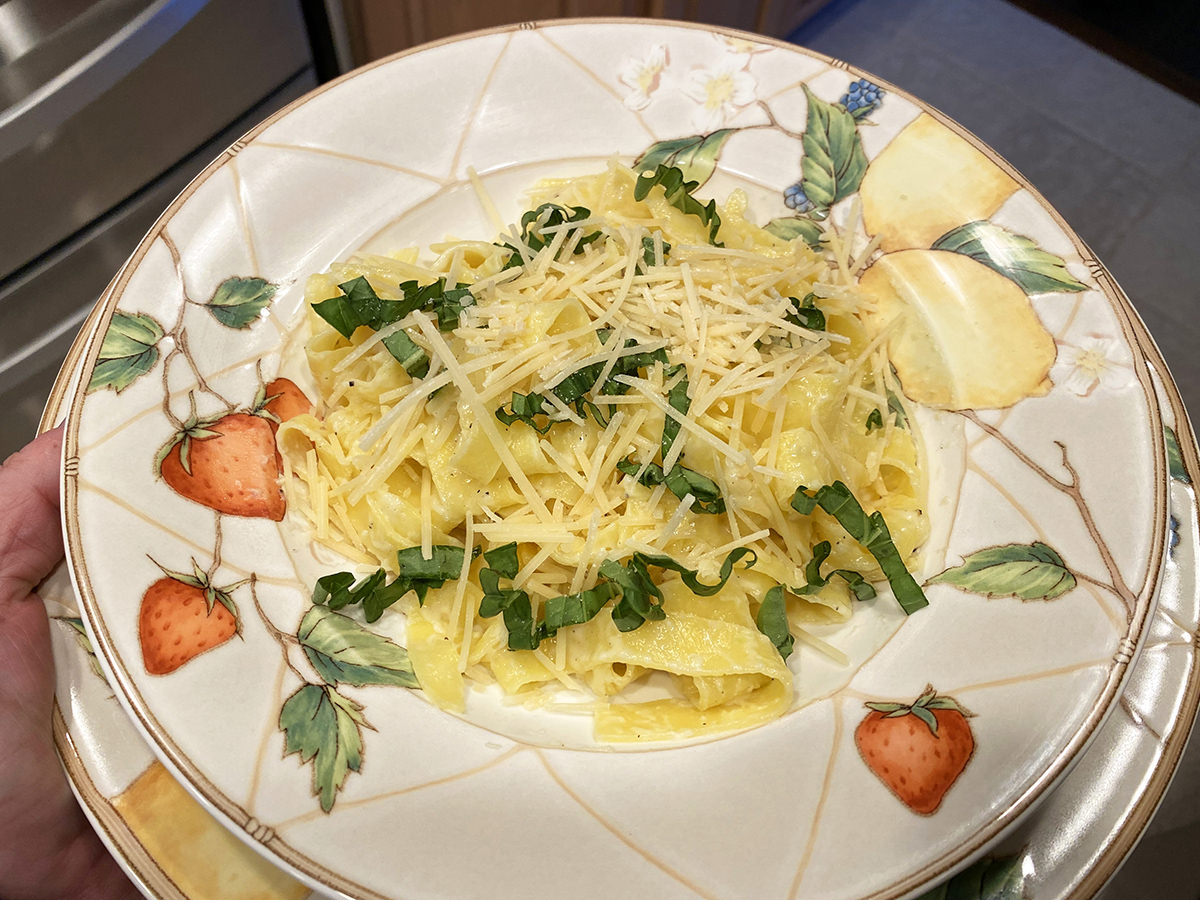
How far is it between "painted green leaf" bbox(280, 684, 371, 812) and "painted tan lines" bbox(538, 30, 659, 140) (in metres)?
2.00

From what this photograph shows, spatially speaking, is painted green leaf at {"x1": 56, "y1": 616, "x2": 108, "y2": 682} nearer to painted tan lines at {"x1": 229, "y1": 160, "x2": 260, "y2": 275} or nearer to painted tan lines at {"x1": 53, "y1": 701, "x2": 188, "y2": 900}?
painted tan lines at {"x1": 53, "y1": 701, "x2": 188, "y2": 900}

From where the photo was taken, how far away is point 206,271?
93.1 inches

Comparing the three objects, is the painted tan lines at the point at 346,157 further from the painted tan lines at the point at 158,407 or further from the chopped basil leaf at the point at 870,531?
the chopped basil leaf at the point at 870,531

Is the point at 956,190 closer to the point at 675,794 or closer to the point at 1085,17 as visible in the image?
the point at 675,794

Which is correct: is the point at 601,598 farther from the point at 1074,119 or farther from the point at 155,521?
the point at 1074,119

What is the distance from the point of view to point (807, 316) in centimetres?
238

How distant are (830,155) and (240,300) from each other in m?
1.86

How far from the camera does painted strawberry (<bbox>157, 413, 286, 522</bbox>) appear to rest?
208 cm

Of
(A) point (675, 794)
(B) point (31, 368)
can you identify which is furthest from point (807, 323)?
(B) point (31, 368)

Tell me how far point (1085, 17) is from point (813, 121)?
400 cm

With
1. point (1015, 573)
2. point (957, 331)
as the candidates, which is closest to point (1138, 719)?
point (1015, 573)

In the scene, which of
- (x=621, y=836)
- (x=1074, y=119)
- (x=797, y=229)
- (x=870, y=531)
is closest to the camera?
(x=621, y=836)

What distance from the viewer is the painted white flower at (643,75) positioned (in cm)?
281

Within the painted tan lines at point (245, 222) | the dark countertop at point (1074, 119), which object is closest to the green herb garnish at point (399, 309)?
the painted tan lines at point (245, 222)
